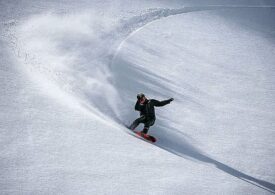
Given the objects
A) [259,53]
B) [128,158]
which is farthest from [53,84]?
[259,53]

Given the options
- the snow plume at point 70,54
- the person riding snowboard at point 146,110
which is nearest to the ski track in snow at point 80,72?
the snow plume at point 70,54

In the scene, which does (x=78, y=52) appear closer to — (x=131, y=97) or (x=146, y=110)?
(x=131, y=97)

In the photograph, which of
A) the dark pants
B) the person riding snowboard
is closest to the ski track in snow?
the dark pants

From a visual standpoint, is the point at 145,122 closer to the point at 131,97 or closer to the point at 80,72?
the point at 131,97

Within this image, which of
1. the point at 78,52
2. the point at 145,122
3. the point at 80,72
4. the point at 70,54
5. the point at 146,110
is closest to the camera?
the point at 146,110

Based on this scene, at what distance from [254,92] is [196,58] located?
250 centimetres

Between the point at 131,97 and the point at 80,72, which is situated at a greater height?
the point at 80,72

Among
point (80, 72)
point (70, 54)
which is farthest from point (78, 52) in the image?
point (80, 72)

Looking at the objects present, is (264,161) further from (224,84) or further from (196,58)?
(196,58)

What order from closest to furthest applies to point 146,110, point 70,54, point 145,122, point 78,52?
point 146,110
point 145,122
point 70,54
point 78,52

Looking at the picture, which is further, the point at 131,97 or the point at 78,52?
the point at 78,52

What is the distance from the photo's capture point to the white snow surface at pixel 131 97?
5.81m

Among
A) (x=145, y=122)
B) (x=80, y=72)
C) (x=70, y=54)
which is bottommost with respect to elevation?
(x=145, y=122)

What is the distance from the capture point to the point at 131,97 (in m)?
8.53
